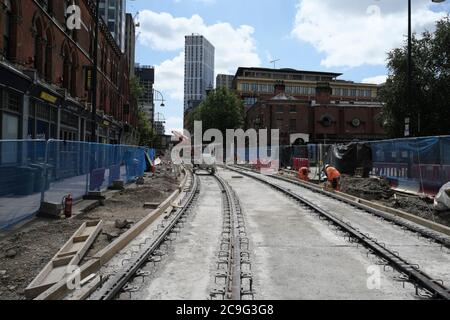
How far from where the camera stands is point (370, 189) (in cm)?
1778

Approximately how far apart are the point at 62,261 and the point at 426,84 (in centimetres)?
2877

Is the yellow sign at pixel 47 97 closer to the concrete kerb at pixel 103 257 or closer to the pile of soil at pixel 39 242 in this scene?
the pile of soil at pixel 39 242

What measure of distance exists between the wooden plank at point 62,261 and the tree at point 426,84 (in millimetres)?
24558

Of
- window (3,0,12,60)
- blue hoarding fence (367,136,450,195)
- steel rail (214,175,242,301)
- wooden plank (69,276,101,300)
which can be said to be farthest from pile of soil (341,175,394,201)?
window (3,0,12,60)

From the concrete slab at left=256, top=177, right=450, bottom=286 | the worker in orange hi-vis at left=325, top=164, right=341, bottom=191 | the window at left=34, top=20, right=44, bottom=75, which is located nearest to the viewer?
the concrete slab at left=256, top=177, right=450, bottom=286

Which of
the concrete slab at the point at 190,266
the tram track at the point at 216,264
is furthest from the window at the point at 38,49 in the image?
the concrete slab at the point at 190,266

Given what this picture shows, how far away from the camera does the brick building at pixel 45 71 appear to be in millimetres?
17406

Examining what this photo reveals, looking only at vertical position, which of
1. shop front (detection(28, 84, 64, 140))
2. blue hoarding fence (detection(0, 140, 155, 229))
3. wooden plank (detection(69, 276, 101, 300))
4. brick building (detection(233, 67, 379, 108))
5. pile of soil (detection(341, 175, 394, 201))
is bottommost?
wooden plank (detection(69, 276, 101, 300))

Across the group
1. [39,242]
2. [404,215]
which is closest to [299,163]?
[404,215]

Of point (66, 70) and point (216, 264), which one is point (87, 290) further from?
point (66, 70)

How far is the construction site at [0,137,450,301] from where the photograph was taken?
19.9 feet

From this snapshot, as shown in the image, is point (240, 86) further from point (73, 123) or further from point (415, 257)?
point (415, 257)

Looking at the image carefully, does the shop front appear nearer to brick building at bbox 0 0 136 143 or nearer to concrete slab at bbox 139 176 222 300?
brick building at bbox 0 0 136 143

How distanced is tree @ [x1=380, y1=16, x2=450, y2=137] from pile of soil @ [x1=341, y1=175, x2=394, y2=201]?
10.9 m
